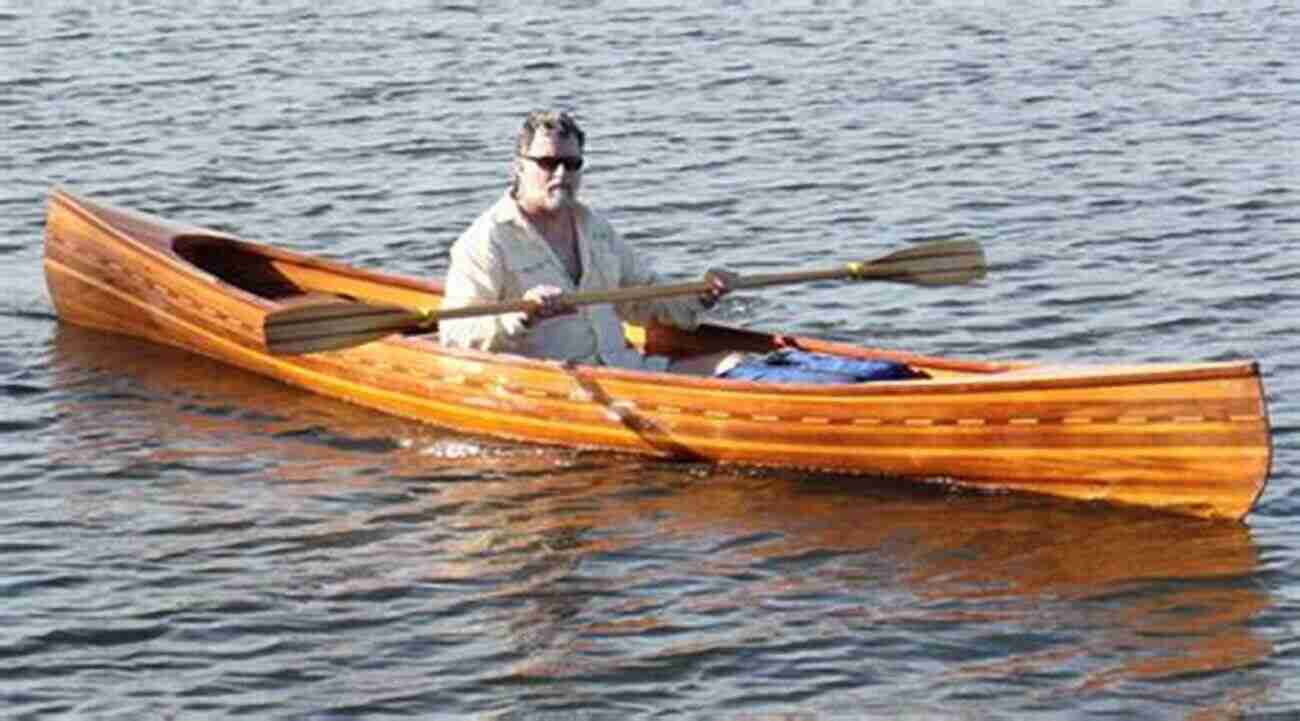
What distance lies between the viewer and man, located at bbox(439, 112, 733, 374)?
14438 millimetres

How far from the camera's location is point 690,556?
1335cm

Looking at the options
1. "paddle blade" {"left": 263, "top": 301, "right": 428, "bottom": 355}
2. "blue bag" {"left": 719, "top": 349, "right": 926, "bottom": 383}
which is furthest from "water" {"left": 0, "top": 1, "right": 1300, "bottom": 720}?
"paddle blade" {"left": 263, "top": 301, "right": 428, "bottom": 355}

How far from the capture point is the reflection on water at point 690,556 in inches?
475

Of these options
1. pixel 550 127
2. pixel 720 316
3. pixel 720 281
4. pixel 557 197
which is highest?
pixel 550 127

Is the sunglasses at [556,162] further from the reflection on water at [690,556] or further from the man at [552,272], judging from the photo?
the reflection on water at [690,556]

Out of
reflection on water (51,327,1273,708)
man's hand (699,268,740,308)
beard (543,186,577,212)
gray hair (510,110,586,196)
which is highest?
gray hair (510,110,586,196)

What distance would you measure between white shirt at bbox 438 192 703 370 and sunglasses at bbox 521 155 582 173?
30cm

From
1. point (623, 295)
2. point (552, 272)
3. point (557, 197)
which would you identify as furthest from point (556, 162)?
point (623, 295)

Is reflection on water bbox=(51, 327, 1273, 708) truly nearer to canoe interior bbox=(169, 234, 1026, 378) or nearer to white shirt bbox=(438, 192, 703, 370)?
white shirt bbox=(438, 192, 703, 370)

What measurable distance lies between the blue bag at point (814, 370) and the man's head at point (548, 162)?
1.02 metres

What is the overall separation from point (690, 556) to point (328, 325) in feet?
6.89

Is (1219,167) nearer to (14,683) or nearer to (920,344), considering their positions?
(920,344)

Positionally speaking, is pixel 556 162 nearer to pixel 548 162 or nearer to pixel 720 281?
pixel 548 162

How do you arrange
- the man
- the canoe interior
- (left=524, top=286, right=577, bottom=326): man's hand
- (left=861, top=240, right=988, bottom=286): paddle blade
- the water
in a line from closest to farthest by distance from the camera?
the water < (left=524, top=286, right=577, bottom=326): man's hand < the man < (left=861, top=240, right=988, bottom=286): paddle blade < the canoe interior
